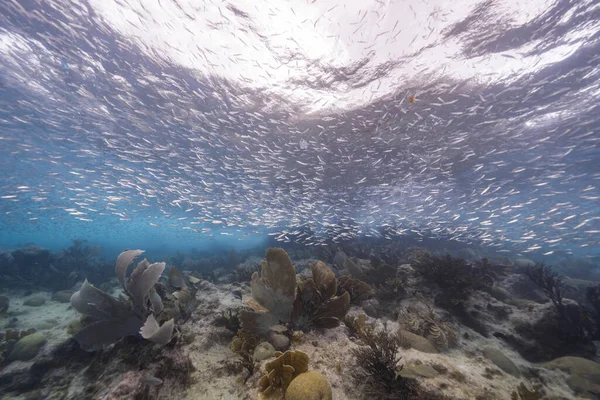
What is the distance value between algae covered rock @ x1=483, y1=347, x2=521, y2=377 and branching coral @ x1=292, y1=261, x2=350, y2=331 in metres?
2.56

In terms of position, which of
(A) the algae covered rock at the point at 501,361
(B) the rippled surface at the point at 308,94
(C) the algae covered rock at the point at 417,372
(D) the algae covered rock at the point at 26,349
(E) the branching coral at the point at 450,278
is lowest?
(D) the algae covered rock at the point at 26,349

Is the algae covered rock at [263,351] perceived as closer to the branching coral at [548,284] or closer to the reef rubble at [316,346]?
the reef rubble at [316,346]

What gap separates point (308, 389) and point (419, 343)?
2.64m

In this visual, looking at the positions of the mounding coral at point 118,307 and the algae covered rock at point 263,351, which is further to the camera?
the mounding coral at point 118,307

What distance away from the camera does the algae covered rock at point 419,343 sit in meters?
4.07

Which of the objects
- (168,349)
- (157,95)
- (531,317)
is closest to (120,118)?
(157,95)

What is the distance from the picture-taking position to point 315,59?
970 centimetres

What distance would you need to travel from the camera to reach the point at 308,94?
11484 mm

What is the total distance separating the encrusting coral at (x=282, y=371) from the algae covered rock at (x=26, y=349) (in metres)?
6.14

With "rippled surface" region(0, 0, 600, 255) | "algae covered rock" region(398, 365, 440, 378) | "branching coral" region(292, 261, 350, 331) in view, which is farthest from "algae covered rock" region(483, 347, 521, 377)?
"rippled surface" region(0, 0, 600, 255)

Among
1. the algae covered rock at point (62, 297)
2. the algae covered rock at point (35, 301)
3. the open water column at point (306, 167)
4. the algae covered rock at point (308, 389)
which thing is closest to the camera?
the algae covered rock at point (308, 389)

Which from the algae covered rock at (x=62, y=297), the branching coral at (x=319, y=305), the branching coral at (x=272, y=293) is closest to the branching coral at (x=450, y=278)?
the branching coral at (x=319, y=305)

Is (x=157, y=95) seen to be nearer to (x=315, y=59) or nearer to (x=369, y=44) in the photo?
(x=315, y=59)

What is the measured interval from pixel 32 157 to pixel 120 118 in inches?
437
